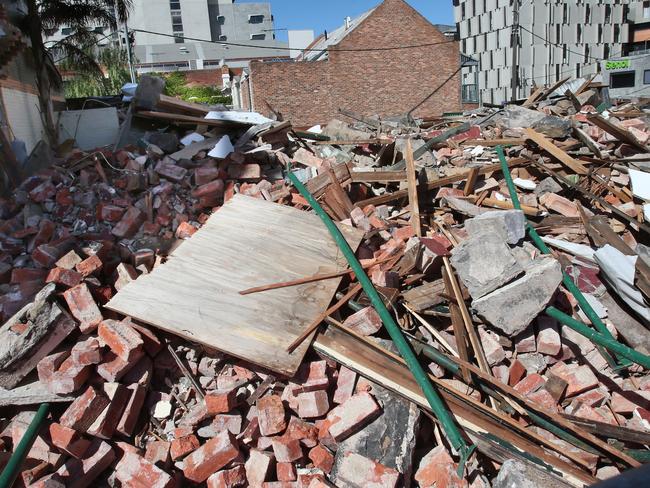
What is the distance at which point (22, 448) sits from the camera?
2994mm

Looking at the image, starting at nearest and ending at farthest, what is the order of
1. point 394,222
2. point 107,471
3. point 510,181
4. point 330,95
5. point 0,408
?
point 107,471 < point 0,408 < point 394,222 < point 510,181 < point 330,95

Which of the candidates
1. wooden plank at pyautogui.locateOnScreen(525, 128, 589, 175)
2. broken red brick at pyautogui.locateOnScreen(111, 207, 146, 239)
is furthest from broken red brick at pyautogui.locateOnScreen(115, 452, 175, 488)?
wooden plank at pyautogui.locateOnScreen(525, 128, 589, 175)

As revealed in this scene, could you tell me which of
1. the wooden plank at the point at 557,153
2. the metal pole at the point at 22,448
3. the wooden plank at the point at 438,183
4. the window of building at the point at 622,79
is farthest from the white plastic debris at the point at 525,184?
the window of building at the point at 622,79

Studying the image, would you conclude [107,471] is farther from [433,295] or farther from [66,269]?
[433,295]

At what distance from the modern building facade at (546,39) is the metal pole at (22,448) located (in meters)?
47.0

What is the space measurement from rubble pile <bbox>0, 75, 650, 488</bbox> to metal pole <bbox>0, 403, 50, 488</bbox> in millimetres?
103

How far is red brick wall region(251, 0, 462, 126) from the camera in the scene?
26.0m

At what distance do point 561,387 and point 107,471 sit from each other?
3256mm

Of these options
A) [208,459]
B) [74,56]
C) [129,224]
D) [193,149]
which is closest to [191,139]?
[193,149]

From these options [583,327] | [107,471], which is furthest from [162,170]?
[583,327]

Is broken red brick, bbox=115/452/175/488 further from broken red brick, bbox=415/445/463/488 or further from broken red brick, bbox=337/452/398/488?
broken red brick, bbox=415/445/463/488

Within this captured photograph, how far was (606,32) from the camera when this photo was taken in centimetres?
4984

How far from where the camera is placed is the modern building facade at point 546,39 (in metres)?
46.8

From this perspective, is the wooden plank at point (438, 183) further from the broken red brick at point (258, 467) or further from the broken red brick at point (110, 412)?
the broken red brick at point (110, 412)
